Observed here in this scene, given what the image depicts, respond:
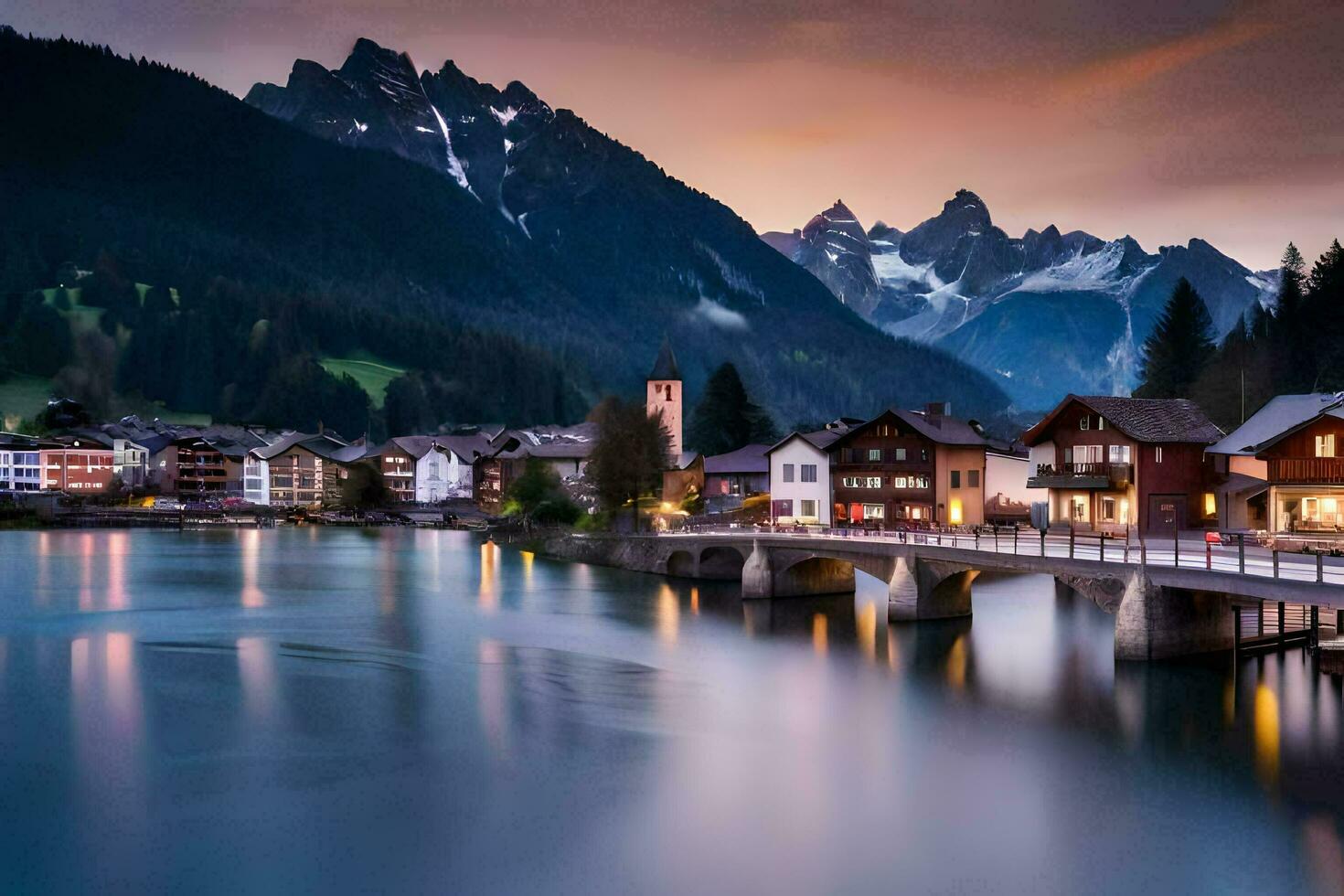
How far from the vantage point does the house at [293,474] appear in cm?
17962

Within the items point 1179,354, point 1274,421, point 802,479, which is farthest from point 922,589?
point 1179,354

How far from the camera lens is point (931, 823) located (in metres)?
31.4

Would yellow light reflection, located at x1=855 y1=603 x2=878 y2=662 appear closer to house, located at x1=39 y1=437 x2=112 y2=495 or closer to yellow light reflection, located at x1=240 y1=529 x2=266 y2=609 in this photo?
yellow light reflection, located at x1=240 y1=529 x2=266 y2=609

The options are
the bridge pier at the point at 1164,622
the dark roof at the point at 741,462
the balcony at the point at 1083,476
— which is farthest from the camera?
the dark roof at the point at 741,462

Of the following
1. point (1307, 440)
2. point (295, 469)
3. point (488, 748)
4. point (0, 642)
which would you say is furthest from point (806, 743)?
point (295, 469)

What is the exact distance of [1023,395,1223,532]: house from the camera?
62.9 m

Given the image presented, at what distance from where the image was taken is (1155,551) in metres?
45.9

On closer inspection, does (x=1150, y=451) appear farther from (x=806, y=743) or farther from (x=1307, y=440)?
(x=806, y=743)

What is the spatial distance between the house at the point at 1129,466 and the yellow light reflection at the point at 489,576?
35.2 m

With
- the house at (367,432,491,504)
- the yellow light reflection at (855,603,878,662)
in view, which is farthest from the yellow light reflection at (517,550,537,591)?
the house at (367,432,491,504)

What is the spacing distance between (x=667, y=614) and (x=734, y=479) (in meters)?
45.2

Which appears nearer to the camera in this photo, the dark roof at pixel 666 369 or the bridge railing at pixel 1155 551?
the bridge railing at pixel 1155 551

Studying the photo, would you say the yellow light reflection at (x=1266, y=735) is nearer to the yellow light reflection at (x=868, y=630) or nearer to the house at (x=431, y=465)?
the yellow light reflection at (x=868, y=630)

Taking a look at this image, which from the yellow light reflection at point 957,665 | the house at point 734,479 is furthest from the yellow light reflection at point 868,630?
the house at point 734,479
